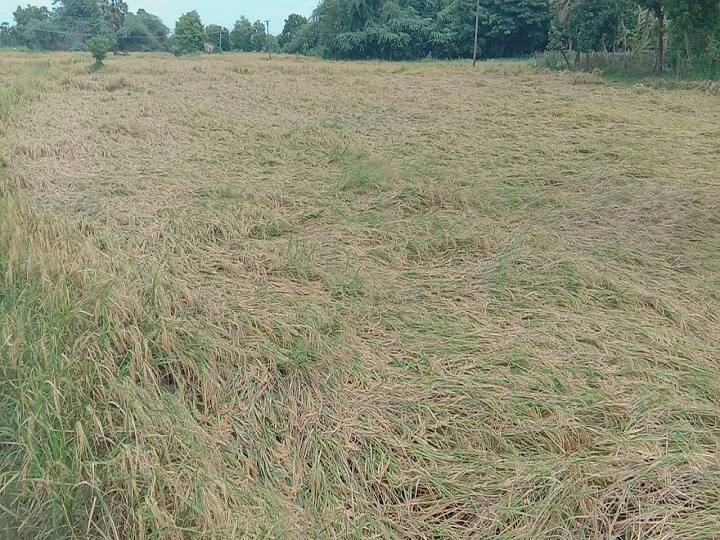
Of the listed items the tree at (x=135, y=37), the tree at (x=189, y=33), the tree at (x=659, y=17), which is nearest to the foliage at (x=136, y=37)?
the tree at (x=135, y=37)

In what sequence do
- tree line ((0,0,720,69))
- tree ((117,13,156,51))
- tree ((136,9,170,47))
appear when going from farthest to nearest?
tree ((136,9,170,47))
tree ((117,13,156,51))
tree line ((0,0,720,69))

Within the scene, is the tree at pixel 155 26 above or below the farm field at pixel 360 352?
above

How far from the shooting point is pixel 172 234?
3148 mm

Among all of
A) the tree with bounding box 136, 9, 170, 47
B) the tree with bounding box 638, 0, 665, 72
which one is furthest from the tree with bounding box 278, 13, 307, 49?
the tree with bounding box 638, 0, 665, 72

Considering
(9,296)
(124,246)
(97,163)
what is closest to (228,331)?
(9,296)

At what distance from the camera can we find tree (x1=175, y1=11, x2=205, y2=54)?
142 feet

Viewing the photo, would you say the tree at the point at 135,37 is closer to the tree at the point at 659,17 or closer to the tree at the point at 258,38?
the tree at the point at 258,38

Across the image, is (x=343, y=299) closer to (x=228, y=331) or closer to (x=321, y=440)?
(x=228, y=331)

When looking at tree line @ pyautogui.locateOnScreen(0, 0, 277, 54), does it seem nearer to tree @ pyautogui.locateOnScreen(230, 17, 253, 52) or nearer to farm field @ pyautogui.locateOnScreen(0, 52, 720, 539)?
tree @ pyautogui.locateOnScreen(230, 17, 253, 52)

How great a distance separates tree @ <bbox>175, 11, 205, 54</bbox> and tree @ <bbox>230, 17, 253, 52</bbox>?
4658 mm

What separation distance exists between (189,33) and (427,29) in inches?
977

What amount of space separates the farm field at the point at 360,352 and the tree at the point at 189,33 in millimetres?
43004

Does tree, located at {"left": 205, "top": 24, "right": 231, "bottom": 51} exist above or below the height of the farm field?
above

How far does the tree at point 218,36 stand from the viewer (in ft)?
181
